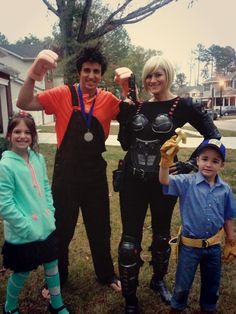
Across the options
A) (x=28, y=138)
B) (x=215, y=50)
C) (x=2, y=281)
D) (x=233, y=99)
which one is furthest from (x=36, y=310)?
(x=215, y=50)

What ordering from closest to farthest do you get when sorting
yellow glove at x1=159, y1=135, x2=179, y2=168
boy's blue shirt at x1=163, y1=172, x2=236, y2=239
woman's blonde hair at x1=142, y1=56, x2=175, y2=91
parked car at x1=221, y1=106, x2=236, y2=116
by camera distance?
yellow glove at x1=159, y1=135, x2=179, y2=168 → boy's blue shirt at x1=163, y1=172, x2=236, y2=239 → woman's blonde hair at x1=142, y1=56, x2=175, y2=91 → parked car at x1=221, y1=106, x2=236, y2=116

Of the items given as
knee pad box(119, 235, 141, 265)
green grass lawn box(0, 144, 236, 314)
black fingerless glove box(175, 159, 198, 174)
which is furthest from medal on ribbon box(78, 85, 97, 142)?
green grass lawn box(0, 144, 236, 314)

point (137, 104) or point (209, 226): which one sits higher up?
point (137, 104)

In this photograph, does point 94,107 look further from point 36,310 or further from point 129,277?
point 36,310

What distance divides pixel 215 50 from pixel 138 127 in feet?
345

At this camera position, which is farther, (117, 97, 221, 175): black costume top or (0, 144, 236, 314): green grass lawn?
(0, 144, 236, 314): green grass lawn

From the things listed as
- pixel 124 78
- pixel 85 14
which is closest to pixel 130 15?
pixel 85 14

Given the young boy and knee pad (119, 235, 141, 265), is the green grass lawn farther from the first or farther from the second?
the young boy

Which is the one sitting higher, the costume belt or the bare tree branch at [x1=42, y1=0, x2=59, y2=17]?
the bare tree branch at [x1=42, y1=0, x2=59, y2=17]

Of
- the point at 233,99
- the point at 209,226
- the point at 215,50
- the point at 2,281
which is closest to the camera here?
the point at 209,226

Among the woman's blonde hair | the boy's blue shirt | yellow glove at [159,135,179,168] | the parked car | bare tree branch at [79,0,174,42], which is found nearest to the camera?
yellow glove at [159,135,179,168]

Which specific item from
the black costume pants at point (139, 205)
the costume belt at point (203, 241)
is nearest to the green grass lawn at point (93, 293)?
the black costume pants at point (139, 205)

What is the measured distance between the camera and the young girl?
256 cm

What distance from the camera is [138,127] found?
2990mm
